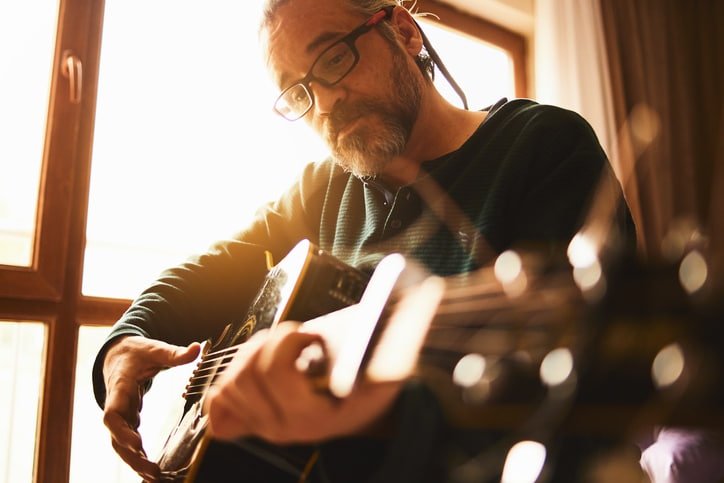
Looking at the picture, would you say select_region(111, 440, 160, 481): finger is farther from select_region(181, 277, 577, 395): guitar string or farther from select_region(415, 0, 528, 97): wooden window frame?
select_region(415, 0, 528, 97): wooden window frame

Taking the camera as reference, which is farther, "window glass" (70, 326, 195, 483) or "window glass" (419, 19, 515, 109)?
"window glass" (419, 19, 515, 109)

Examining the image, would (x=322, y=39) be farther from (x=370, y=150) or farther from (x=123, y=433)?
(x=123, y=433)

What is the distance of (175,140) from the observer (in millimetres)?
1611

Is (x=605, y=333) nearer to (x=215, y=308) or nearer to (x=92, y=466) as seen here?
(x=215, y=308)

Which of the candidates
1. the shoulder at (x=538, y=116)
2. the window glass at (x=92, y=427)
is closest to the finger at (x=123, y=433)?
the window glass at (x=92, y=427)

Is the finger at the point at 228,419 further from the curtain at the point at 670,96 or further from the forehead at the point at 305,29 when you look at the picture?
the curtain at the point at 670,96

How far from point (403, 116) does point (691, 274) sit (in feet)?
2.45

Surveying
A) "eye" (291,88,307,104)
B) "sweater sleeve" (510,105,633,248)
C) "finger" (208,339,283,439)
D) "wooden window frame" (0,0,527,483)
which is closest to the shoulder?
"sweater sleeve" (510,105,633,248)

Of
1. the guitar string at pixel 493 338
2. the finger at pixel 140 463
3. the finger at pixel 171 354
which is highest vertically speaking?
the guitar string at pixel 493 338

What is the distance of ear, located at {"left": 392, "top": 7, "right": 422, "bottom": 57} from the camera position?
1138 mm

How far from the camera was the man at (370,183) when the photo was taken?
0.81m

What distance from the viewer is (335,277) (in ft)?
2.15

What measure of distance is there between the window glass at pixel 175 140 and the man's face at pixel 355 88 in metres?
0.41

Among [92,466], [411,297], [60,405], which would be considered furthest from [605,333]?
[92,466]
